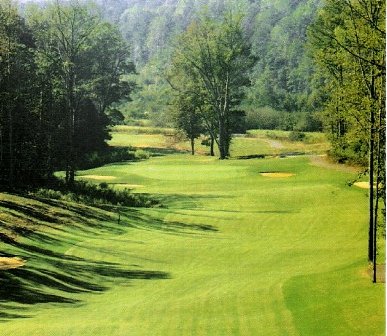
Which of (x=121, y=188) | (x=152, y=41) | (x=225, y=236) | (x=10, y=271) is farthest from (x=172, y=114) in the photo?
(x=152, y=41)

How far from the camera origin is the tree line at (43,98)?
2031 cm

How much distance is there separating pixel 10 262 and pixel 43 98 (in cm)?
1123

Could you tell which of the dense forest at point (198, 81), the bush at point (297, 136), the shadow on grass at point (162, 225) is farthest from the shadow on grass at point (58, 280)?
the bush at point (297, 136)

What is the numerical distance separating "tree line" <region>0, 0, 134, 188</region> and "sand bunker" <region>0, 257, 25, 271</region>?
24.0ft

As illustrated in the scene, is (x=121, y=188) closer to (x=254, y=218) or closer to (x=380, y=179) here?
(x=254, y=218)

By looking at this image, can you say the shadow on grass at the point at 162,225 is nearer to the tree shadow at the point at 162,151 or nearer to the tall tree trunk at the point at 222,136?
the tree shadow at the point at 162,151

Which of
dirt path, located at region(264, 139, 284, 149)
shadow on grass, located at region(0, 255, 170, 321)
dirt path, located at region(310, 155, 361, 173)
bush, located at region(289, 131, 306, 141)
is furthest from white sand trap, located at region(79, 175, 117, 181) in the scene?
shadow on grass, located at region(0, 255, 170, 321)

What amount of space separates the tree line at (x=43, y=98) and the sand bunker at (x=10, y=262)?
7.32m

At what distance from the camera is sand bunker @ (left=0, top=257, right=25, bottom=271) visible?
12266 mm

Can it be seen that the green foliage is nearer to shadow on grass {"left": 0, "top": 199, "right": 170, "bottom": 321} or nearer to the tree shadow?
the tree shadow

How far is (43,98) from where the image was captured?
74.2 feet

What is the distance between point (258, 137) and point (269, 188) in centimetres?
1506

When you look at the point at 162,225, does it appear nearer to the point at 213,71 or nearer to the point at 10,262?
the point at 10,262

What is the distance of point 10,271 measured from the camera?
11961 millimetres
